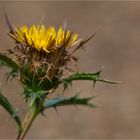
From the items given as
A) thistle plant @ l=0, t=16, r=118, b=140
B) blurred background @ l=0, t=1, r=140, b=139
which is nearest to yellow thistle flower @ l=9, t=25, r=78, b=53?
thistle plant @ l=0, t=16, r=118, b=140

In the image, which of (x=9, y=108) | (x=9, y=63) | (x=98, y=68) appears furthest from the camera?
(x=98, y=68)

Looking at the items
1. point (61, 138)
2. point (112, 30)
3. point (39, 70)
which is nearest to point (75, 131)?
point (61, 138)

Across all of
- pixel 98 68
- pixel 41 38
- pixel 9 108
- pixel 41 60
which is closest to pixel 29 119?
pixel 9 108

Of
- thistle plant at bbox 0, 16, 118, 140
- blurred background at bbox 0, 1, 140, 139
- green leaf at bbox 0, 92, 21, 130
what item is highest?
thistle plant at bbox 0, 16, 118, 140

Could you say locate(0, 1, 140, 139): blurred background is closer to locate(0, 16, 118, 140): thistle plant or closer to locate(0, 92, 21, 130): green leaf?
locate(0, 92, 21, 130): green leaf

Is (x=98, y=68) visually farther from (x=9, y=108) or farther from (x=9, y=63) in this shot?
(x=9, y=63)
